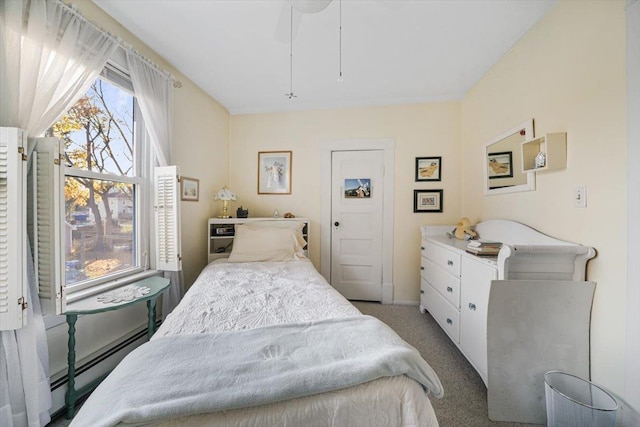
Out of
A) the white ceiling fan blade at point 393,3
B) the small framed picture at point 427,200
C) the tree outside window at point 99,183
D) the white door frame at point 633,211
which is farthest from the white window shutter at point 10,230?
the small framed picture at point 427,200

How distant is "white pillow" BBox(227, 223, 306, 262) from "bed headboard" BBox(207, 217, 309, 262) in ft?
0.55

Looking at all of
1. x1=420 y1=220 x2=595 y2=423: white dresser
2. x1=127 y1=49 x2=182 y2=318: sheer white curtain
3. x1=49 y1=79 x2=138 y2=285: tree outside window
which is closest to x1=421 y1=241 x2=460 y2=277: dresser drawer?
x1=420 y1=220 x2=595 y2=423: white dresser

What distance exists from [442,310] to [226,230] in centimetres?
250

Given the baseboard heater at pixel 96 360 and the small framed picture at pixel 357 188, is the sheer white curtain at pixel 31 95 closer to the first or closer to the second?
the baseboard heater at pixel 96 360

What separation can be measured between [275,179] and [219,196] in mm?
779

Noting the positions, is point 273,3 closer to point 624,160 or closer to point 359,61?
point 359,61

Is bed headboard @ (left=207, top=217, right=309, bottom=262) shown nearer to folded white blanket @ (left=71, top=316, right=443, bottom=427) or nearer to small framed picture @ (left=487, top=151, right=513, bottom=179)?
folded white blanket @ (left=71, top=316, right=443, bottom=427)

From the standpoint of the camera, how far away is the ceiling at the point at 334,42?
168cm

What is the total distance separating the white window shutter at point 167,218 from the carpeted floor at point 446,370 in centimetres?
109

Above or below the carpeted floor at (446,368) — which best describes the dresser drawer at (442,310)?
above

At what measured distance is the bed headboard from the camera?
2896mm

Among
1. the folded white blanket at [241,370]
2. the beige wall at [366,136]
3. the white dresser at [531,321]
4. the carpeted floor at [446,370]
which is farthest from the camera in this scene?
the beige wall at [366,136]

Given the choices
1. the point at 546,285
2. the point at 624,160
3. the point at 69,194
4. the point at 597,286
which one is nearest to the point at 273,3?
the point at 69,194

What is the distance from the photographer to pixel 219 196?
296 cm
